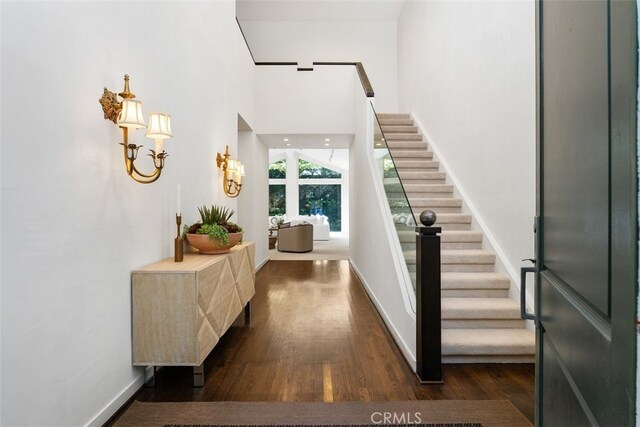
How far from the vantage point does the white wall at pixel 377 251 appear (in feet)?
9.89

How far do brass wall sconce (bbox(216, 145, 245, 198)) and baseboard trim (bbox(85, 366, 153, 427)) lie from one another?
248cm

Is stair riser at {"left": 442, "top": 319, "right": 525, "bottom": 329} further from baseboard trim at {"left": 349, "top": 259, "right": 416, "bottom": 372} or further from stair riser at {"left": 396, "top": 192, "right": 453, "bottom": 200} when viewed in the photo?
stair riser at {"left": 396, "top": 192, "right": 453, "bottom": 200}

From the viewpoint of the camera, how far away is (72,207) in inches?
67.7

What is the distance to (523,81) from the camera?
3.11m

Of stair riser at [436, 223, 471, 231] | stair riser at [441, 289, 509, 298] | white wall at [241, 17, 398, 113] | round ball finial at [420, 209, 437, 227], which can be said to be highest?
white wall at [241, 17, 398, 113]

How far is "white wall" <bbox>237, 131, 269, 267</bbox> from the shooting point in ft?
21.1

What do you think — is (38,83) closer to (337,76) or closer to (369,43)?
(337,76)

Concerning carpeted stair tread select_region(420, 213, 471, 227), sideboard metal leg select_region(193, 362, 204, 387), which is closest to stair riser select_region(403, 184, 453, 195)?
carpeted stair tread select_region(420, 213, 471, 227)

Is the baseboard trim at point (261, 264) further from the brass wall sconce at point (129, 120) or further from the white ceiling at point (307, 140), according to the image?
the brass wall sconce at point (129, 120)

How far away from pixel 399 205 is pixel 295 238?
6168 mm

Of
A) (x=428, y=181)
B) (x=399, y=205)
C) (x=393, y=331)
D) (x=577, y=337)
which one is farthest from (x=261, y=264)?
(x=577, y=337)

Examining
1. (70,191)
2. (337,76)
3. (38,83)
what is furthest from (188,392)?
(337,76)

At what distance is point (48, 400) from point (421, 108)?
6.25 metres

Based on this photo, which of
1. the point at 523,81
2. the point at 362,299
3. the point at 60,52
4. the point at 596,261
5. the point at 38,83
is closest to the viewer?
the point at 596,261
